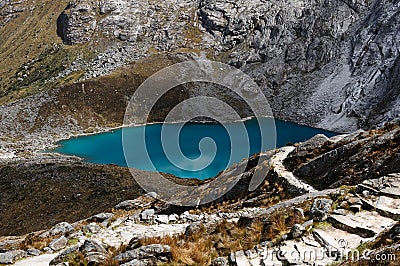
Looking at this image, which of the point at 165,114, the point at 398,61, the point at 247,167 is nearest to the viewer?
the point at 247,167

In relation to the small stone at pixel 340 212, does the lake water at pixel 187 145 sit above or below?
below

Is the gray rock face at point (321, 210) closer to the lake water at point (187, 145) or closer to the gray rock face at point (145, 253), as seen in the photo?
the gray rock face at point (145, 253)

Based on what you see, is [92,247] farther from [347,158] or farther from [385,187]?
[347,158]

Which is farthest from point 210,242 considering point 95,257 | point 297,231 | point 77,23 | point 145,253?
point 77,23

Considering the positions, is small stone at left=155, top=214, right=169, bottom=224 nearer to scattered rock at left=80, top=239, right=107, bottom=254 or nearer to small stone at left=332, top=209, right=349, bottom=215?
scattered rock at left=80, top=239, right=107, bottom=254

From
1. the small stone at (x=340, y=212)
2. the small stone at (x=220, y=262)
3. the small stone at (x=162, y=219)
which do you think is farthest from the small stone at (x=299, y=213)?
the small stone at (x=162, y=219)

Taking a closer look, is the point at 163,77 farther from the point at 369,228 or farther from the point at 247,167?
the point at 369,228

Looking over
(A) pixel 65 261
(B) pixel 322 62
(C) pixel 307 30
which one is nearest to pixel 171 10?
(C) pixel 307 30
